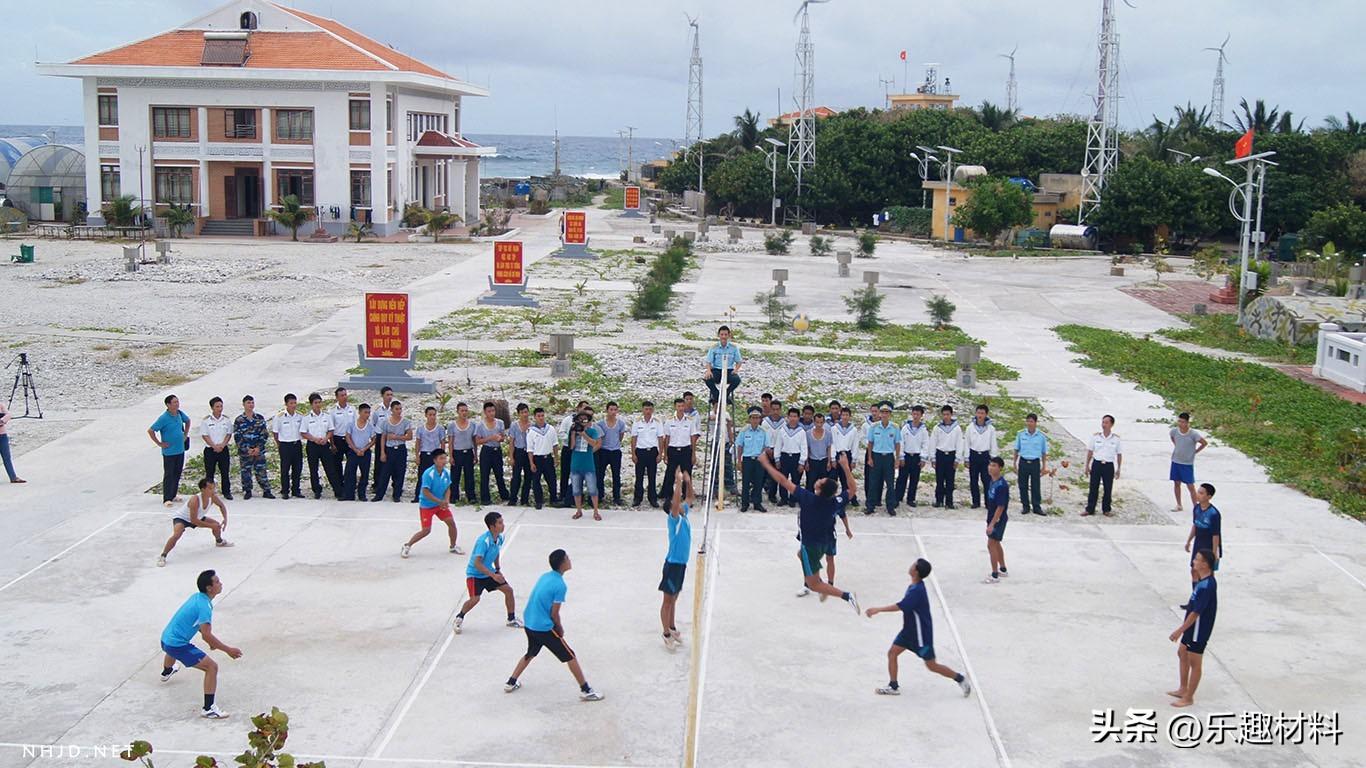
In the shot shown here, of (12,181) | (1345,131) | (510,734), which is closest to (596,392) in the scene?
(510,734)

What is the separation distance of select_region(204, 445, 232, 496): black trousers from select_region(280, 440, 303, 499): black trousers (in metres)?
0.73

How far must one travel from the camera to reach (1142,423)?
24.3 meters

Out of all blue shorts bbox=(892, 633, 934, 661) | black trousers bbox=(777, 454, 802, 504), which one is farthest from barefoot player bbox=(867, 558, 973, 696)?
black trousers bbox=(777, 454, 802, 504)

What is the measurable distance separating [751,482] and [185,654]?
28.7 ft

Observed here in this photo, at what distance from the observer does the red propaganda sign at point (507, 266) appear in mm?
39906

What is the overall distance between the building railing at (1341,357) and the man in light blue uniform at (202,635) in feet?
81.2

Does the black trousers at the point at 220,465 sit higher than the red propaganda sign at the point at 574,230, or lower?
lower

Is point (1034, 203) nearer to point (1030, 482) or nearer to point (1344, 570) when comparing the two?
point (1030, 482)

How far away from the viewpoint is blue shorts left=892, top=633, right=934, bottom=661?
456 inches

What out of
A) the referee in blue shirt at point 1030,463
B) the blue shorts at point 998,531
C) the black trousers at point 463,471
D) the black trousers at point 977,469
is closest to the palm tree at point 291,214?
the black trousers at point 463,471

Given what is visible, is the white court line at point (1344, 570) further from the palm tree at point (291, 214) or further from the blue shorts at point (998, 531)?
the palm tree at point (291, 214)

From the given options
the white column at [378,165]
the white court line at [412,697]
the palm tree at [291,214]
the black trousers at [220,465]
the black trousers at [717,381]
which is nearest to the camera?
the white court line at [412,697]

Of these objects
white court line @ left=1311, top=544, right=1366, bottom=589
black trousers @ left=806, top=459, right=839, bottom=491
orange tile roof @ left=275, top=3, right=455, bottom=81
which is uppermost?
orange tile roof @ left=275, top=3, right=455, bottom=81

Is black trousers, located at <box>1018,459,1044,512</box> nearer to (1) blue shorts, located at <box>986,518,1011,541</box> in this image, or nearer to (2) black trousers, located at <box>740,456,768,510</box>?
(1) blue shorts, located at <box>986,518,1011,541</box>
